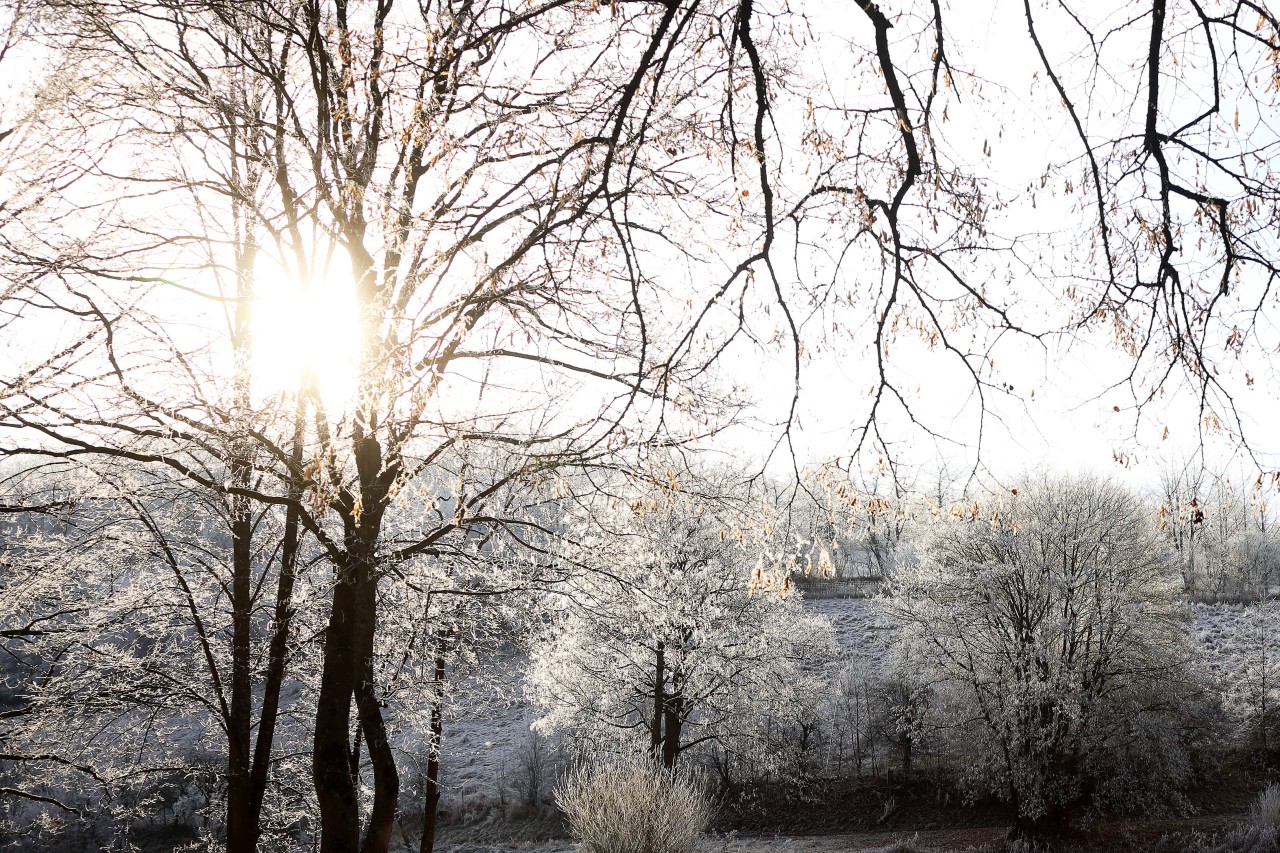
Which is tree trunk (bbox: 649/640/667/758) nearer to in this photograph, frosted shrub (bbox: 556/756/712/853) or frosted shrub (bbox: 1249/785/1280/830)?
frosted shrub (bbox: 556/756/712/853)

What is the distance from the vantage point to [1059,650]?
18797 mm

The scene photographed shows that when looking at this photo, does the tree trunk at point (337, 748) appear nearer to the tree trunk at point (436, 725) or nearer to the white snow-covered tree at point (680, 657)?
the tree trunk at point (436, 725)

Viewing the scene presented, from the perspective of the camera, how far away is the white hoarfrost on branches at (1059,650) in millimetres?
16984

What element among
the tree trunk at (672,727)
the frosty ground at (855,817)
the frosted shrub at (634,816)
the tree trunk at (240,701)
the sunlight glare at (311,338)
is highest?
the sunlight glare at (311,338)

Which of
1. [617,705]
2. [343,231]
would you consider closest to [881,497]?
[343,231]

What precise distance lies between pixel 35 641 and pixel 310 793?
13.4 ft

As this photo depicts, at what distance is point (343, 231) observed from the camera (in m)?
6.30

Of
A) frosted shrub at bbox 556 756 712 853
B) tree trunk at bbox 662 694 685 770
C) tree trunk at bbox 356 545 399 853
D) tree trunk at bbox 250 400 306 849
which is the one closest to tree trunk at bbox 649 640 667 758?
tree trunk at bbox 662 694 685 770

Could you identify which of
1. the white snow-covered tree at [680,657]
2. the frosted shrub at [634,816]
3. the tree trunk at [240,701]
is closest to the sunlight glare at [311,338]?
the tree trunk at [240,701]

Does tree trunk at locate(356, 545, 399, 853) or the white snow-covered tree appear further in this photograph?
the white snow-covered tree

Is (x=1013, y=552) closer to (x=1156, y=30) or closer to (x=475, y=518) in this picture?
(x=475, y=518)

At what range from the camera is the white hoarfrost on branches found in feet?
55.7

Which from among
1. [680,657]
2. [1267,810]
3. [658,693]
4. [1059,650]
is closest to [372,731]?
[658,693]

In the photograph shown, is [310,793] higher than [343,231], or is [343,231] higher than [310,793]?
[343,231]
